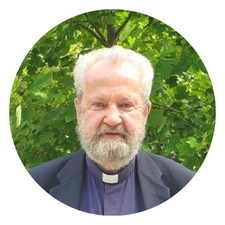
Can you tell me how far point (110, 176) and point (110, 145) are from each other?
28 cm

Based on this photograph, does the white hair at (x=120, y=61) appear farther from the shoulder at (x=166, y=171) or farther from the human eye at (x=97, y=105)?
the shoulder at (x=166, y=171)

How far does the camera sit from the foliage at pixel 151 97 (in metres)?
1.85

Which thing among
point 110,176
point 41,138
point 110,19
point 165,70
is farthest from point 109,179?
point 110,19

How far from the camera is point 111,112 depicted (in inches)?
60.9

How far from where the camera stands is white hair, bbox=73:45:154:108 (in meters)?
1.68

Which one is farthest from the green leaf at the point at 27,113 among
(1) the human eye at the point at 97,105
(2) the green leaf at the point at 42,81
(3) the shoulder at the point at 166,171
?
(3) the shoulder at the point at 166,171

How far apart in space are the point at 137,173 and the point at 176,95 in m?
0.88

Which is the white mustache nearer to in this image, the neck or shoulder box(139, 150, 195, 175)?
the neck

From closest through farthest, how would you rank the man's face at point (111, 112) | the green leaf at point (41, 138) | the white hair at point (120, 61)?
the man's face at point (111, 112) < the white hair at point (120, 61) < the green leaf at point (41, 138)

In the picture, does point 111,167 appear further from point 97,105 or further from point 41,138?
point 41,138

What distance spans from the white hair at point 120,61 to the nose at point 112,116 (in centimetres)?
31

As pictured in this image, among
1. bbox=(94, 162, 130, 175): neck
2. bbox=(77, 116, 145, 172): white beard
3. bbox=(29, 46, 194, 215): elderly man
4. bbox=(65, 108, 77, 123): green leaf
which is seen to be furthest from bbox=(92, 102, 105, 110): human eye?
bbox=(94, 162, 130, 175): neck

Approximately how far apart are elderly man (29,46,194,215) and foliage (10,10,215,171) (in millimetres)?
173

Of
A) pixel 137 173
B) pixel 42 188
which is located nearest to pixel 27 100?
pixel 42 188
